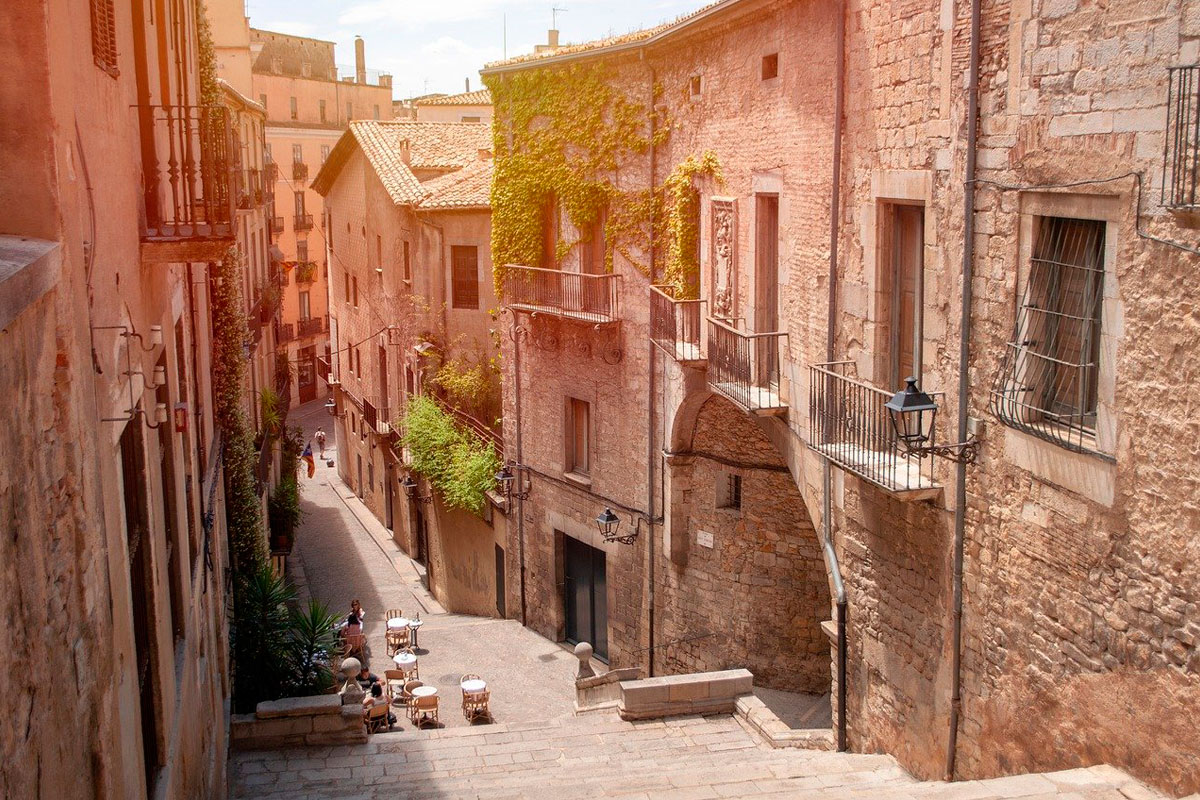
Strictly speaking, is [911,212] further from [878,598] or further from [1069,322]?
[878,598]

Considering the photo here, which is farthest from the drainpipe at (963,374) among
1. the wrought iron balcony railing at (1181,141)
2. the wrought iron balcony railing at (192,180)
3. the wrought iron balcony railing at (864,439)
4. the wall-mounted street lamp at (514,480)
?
the wall-mounted street lamp at (514,480)

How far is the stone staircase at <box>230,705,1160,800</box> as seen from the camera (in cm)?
970

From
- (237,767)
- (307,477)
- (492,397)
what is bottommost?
(307,477)

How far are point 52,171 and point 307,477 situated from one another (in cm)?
3678

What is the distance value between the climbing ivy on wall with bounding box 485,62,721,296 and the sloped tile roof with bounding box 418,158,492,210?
Answer: 3822 mm

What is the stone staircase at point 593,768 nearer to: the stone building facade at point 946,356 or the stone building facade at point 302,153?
the stone building facade at point 946,356

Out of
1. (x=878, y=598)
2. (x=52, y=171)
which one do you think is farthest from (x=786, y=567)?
(x=52, y=171)

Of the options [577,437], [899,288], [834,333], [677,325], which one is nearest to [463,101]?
[577,437]

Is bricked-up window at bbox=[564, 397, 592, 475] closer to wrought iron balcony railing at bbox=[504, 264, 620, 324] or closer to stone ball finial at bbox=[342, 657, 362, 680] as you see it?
wrought iron balcony railing at bbox=[504, 264, 620, 324]

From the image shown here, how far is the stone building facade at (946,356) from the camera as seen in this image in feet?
24.3

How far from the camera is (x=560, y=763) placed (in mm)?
12570

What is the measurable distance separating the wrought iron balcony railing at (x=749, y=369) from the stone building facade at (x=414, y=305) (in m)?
9.91

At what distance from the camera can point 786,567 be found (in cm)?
1709

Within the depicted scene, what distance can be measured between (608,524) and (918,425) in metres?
10.1
